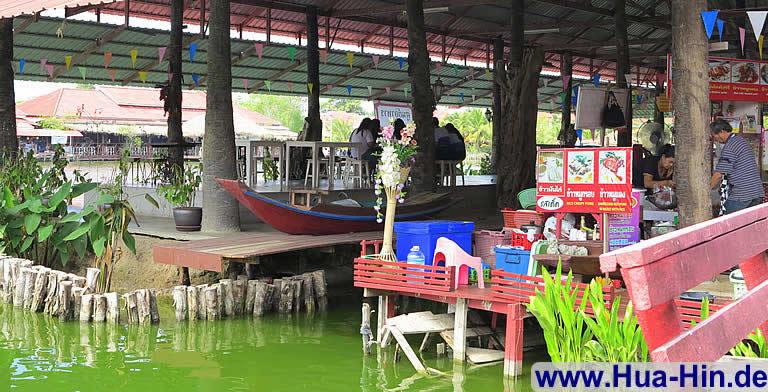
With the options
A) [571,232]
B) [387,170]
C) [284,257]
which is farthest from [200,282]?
[571,232]

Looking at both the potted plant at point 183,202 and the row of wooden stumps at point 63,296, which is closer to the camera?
the row of wooden stumps at point 63,296

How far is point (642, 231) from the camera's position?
8641 millimetres

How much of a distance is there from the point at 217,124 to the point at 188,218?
1196 millimetres

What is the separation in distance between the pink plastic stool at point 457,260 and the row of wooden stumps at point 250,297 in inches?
97.4

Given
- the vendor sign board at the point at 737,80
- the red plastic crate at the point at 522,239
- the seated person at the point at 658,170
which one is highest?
the vendor sign board at the point at 737,80

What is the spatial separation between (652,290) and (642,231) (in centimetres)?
673

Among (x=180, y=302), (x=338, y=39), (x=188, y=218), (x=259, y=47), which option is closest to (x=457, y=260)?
(x=180, y=302)

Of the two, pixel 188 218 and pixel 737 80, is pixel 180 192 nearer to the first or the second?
pixel 188 218

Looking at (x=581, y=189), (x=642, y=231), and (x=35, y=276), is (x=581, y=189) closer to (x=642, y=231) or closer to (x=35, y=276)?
(x=642, y=231)

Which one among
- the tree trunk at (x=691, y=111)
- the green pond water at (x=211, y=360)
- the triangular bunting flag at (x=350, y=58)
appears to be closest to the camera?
the green pond water at (x=211, y=360)

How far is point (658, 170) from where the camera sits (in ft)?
34.5

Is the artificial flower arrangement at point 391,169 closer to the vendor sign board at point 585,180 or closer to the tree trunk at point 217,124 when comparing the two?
the vendor sign board at point 585,180

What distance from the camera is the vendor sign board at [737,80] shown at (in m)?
10.3

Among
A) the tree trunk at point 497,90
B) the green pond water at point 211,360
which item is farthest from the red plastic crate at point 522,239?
the tree trunk at point 497,90
